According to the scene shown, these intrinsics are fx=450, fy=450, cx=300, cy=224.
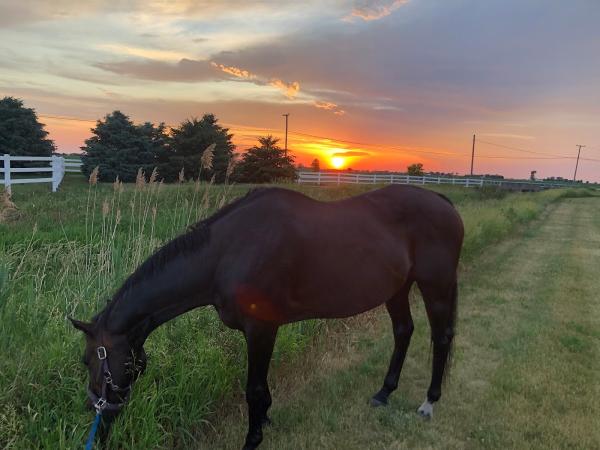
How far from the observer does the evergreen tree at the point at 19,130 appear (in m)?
22.4

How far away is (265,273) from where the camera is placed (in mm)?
2998

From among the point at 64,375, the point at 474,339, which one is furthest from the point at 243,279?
the point at 474,339

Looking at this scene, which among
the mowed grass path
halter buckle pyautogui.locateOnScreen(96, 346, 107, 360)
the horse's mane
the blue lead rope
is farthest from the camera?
the mowed grass path

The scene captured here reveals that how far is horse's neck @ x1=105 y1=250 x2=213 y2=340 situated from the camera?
9.22 ft

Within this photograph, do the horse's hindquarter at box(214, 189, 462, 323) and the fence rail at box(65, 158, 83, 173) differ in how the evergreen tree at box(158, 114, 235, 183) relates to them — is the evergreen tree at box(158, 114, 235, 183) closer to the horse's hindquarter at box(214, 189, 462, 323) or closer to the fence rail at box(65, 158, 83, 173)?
the fence rail at box(65, 158, 83, 173)

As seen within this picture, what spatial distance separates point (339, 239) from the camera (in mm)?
3336

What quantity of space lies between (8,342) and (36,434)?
Result: 101 cm

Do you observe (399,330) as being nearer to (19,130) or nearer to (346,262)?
(346,262)

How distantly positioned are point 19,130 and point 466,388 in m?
25.0

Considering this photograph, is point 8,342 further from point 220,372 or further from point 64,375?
point 220,372

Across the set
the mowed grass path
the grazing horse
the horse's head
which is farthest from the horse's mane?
the mowed grass path

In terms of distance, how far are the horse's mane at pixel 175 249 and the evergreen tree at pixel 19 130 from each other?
929 inches

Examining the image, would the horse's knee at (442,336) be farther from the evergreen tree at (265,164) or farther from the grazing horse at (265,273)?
the evergreen tree at (265,164)

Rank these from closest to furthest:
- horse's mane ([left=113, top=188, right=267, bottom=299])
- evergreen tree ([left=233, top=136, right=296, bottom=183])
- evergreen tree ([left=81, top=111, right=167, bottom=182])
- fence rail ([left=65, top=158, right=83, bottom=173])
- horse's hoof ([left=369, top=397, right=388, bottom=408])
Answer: horse's mane ([left=113, top=188, right=267, bottom=299]) < horse's hoof ([left=369, top=397, right=388, bottom=408]) < fence rail ([left=65, top=158, right=83, bottom=173]) < evergreen tree ([left=81, top=111, right=167, bottom=182]) < evergreen tree ([left=233, top=136, right=296, bottom=183])
